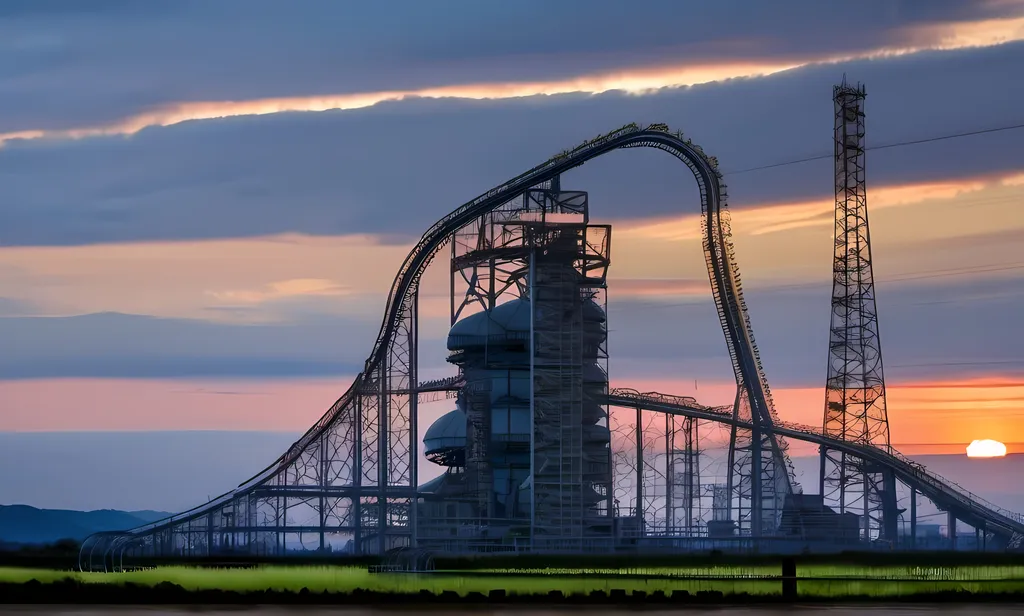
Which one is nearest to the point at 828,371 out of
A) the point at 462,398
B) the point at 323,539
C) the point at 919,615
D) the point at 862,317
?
the point at 862,317

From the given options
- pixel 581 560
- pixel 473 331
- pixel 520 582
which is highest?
pixel 473 331

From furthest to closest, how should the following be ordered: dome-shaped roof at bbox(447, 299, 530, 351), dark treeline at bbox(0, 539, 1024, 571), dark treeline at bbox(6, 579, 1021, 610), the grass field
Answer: dome-shaped roof at bbox(447, 299, 530, 351)
dark treeline at bbox(0, 539, 1024, 571)
the grass field
dark treeline at bbox(6, 579, 1021, 610)

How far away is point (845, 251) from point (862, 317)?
4.70m

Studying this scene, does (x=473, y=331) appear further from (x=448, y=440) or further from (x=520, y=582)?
(x=520, y=582)

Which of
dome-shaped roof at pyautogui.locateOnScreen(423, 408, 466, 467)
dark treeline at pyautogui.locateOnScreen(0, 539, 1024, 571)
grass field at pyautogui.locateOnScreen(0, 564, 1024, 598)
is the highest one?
dome-shaped roof at pyautogui.locateOnScreen(423, 408, 466, 467)

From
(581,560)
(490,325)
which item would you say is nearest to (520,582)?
(581,560)

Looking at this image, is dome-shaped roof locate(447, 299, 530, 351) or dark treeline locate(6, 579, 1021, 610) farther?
dome-shaped roof locate(447, 299, 530, 351)

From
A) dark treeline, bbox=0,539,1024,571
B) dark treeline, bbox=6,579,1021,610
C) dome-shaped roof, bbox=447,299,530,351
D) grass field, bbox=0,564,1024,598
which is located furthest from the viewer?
dome-shaped roof, bbox=447,299,530,351

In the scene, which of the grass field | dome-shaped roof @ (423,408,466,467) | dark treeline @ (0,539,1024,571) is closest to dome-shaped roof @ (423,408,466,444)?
dome-shaped roof @ (423,408,466,467)

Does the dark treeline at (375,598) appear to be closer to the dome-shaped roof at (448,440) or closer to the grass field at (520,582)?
the grass field at (520,582)

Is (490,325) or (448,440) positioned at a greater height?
(490,325)

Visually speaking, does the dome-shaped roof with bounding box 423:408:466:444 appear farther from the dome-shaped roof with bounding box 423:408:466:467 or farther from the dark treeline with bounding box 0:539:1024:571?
the dark treeline with bounding box 0:539:1024:571

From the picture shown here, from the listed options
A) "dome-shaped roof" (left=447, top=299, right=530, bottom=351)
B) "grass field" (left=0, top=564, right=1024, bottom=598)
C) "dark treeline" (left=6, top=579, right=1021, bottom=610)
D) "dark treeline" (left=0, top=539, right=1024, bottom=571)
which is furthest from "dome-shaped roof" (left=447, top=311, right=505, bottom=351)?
"dark treeline" (left=6, top=579, right=1021, bottom=610)

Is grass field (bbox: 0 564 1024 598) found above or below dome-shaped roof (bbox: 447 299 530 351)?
below
